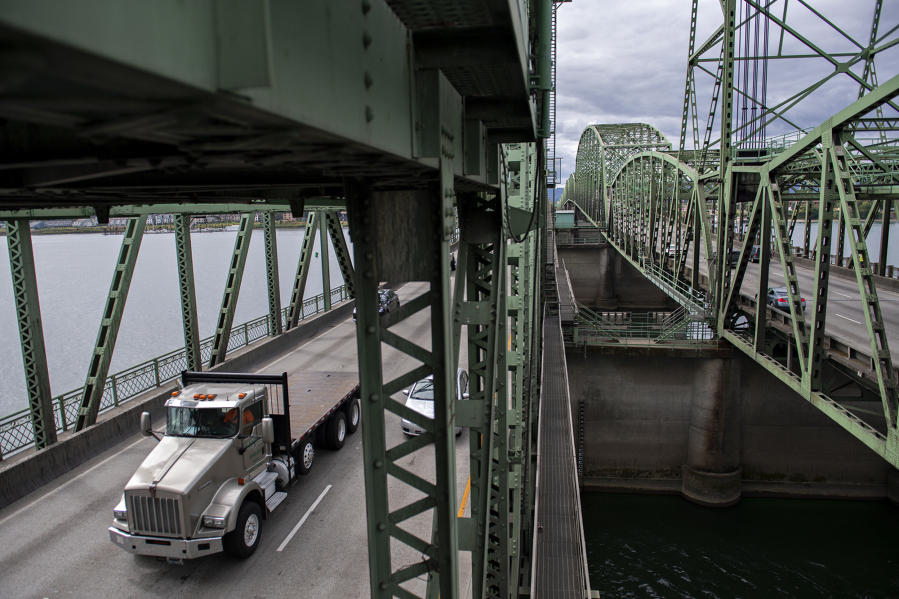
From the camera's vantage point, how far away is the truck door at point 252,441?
33.2ft

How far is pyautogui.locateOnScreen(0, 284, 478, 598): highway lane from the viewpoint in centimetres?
915

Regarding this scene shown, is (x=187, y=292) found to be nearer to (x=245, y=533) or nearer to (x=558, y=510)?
(x=245, y=533)

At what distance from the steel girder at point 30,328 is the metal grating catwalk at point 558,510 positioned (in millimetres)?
10811

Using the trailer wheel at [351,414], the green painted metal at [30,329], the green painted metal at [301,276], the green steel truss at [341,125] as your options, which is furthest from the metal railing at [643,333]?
the green steel truss at [341,125]

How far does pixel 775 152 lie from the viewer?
1905 cm

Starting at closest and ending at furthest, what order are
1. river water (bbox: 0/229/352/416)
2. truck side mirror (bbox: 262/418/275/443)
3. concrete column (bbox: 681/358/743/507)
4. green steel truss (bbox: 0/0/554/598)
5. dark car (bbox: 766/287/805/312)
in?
green steel truss (bbox: 0/0/554/598) < truck side mirror (bbox: 262/418/275/443) < dark car (bbox: 766/287/805/312) < concrete column (bbox: 681/358/743/507) < river water (bbox: 0/229/352/416)

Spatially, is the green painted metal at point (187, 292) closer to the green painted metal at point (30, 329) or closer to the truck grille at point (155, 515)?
the green painted metal at point (30, 329)

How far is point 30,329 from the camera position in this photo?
12633mm

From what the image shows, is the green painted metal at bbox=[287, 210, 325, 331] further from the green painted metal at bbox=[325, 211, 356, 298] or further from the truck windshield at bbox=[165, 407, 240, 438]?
the truck windshield at bbox=[165, 407, 240, 438]

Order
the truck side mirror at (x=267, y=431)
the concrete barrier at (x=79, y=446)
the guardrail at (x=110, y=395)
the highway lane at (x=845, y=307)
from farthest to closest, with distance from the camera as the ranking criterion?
the highway lane at (x=845, y=307), the guardrail at (x=110, y=395), the concrete barrier at (x=79, y=446), the truck side mirror at (x=267, y=431)

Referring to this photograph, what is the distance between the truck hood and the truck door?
0.34 m

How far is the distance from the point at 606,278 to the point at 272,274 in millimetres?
35516

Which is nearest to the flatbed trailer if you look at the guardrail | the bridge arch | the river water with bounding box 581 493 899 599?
the guardrail

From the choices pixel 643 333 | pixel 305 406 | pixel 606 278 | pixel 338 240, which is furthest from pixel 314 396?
pixel 606 278
